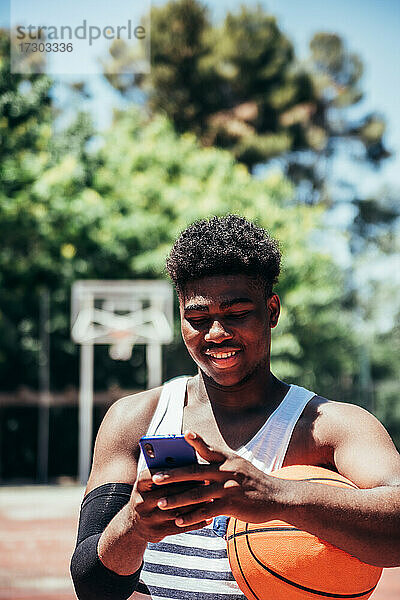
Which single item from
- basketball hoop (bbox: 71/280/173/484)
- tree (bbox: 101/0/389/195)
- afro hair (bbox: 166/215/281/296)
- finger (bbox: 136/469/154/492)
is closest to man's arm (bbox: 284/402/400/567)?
finger (bbox: 136/469/154/492)

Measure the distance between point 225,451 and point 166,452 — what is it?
0.42ft

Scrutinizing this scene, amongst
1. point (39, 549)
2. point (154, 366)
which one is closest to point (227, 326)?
point (39, 549)

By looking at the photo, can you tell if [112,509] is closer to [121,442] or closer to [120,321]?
[121,442]

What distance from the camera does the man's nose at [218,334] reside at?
6.47ft

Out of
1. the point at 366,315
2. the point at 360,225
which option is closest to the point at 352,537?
the point at 360,225

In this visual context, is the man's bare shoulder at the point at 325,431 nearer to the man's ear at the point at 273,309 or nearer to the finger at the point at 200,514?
the man's ear at the point at 273,309

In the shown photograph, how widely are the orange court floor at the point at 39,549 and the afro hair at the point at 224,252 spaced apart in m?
5.96

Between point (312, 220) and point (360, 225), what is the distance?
347 inches

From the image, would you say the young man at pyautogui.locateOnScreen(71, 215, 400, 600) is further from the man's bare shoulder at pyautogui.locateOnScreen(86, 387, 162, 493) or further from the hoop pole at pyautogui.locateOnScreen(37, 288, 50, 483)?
the hoop pole at pyautogui.locateOnScreen(37, 288, 50, 483)

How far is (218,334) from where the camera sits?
1.97 m

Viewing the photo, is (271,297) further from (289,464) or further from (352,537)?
(352,537)

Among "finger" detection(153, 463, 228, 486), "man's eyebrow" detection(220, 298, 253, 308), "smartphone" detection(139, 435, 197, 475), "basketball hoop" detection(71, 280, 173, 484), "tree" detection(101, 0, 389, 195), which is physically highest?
"tree" detection(101, 0, 389, 195)

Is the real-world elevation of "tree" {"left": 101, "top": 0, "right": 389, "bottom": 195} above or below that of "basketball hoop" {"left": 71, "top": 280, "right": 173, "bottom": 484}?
above

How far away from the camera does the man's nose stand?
6.47 ft
